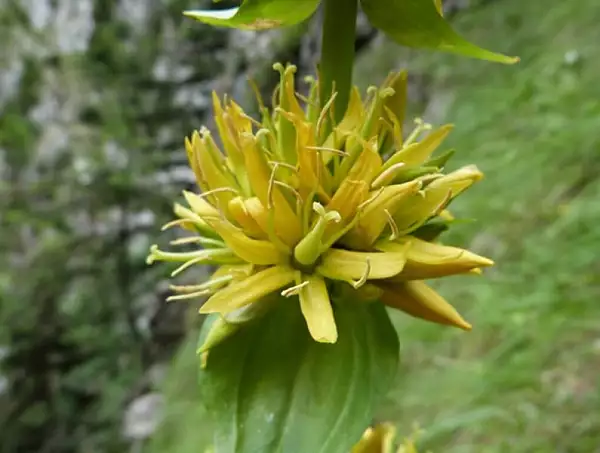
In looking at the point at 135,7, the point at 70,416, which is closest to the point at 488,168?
the point at 135,7

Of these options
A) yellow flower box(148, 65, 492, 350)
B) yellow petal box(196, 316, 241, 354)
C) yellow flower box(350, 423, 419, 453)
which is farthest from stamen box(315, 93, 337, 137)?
yellow flower box(350, 423, 419, 453)

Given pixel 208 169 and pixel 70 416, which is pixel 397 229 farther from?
pixel 70 416

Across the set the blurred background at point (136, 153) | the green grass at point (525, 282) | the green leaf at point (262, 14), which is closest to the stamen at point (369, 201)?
the green leaf at point (262, 14)

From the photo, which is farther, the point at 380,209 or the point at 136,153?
the point at 136,153

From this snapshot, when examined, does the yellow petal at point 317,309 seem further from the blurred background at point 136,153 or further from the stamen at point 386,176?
the blurred background at point 136,153

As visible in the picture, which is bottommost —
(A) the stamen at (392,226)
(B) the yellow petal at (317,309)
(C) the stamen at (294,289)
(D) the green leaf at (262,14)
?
(B) the yellow petal at (317,309)

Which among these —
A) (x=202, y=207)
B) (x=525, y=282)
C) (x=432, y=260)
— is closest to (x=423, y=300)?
(x=432, y=260)

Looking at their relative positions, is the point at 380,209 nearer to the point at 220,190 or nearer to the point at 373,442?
the point at 220,190
